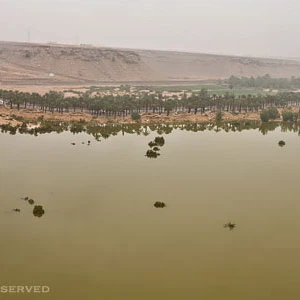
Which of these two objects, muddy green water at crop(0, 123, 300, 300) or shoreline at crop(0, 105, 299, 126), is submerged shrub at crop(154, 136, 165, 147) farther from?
shoreline at crop(0, 105, 299, 126)

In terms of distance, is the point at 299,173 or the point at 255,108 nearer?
the point at 299,173

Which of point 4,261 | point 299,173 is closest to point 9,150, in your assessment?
point 4,261

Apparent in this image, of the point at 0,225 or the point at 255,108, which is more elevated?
the point at 255,108

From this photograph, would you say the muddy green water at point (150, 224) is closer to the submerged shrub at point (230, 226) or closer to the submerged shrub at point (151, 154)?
the submerged shrub at point (230, 226)

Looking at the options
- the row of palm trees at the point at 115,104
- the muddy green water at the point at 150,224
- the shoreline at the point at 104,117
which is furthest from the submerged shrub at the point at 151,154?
the row of palm trees at the point at 115,104

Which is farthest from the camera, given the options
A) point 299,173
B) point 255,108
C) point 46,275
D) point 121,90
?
point 121,90

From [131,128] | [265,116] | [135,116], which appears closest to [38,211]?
[131,128]

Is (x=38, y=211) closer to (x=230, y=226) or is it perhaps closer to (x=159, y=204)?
(x=159, y=204)

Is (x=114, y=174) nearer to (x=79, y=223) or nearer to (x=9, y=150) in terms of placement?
(x=79, y=223)

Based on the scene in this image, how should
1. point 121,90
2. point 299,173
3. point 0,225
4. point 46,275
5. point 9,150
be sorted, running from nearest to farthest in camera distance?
1. point 46,275
2. point 0,225
3. point 299,173
4. point 9,150
5. point 121,90
